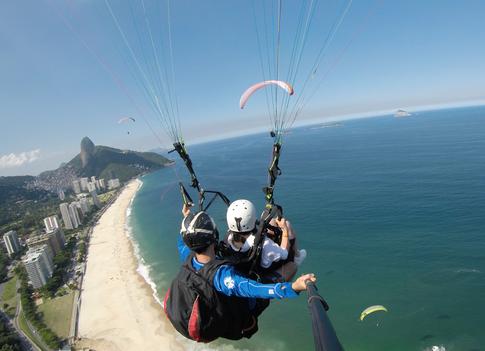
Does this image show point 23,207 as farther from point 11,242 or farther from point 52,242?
point 52,242

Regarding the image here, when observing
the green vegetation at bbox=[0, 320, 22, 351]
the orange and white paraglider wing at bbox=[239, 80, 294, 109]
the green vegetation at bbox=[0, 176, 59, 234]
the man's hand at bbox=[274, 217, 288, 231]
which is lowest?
the green vegetation at bbox=[0, 320, 22, 351]

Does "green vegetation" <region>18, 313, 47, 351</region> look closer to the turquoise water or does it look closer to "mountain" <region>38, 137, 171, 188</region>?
the turquoise water

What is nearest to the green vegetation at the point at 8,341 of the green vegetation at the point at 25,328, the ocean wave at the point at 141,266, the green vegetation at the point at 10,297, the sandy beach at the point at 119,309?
the green vegetation at the point at 25,328

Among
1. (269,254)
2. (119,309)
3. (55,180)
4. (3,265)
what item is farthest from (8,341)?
(55,180)

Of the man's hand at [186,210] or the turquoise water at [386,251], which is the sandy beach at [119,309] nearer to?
the turquoise water at [386,251]

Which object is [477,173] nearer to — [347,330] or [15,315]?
[347,330]

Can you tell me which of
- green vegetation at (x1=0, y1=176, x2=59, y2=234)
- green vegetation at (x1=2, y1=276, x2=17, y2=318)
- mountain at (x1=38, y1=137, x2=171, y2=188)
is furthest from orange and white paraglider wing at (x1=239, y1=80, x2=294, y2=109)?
mountain at (x1=38, y1=137, x2=171, y2=188)
